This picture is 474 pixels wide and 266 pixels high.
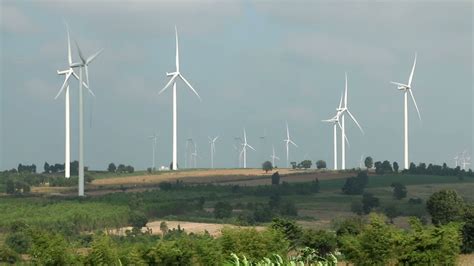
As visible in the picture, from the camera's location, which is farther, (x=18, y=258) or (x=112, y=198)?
(x=112, y=198)

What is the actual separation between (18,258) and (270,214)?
83518mm

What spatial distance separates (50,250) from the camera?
74.1 metres

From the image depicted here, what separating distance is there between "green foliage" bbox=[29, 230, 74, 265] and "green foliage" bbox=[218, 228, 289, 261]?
13.8m

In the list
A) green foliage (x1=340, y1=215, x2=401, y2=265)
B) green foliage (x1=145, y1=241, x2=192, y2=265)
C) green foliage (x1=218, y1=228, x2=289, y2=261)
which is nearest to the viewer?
green foliage (x1=145, y1=241, x2=192, y2=265)

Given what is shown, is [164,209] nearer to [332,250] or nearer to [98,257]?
[332,250]

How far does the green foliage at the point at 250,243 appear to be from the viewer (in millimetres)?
82938

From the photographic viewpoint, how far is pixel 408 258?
83938mm

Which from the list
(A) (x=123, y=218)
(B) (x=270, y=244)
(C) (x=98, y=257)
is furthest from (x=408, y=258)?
(A) (x=123, y=218)

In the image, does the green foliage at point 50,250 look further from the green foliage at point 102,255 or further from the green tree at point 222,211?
the green tree at point 222,211

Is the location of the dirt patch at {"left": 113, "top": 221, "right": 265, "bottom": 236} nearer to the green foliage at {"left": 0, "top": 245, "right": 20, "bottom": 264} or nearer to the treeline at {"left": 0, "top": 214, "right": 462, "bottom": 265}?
the green foliage at {"left": 0, "top": 245, "right": 20, "bottom": 264}

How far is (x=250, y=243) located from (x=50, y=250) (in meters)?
18.0

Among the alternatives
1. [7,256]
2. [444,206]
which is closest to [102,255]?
[7,256]

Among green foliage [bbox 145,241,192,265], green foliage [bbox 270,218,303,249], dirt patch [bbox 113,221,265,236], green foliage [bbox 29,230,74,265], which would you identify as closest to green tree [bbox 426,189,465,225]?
dirt patch [bbox 113,221,265,236]

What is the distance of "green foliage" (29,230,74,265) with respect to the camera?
241ft
